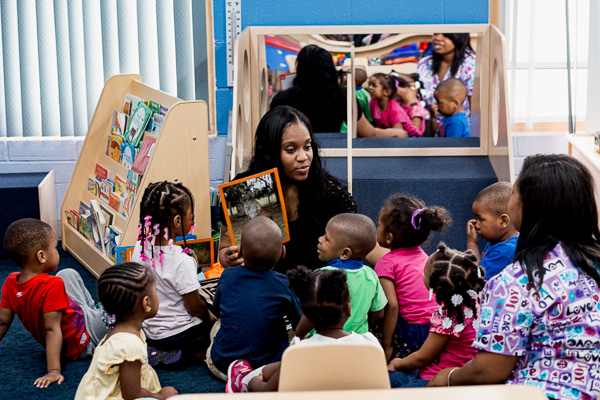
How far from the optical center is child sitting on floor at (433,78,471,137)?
4254 mm

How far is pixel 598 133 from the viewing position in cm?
384

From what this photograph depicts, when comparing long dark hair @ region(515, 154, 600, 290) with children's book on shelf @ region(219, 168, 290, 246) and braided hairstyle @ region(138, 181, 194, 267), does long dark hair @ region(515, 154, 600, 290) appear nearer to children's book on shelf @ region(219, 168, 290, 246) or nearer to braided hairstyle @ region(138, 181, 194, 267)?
children's book on shelf @ region(219, 168, 290, 246)

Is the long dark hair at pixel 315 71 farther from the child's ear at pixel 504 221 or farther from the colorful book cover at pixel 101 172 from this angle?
the child's ear at pixel 504 221

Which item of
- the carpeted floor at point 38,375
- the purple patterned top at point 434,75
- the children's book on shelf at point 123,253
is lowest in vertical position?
the carpeted floor at point 38,375

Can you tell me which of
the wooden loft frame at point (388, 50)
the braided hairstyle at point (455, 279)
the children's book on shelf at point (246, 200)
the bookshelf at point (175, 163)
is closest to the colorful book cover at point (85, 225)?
the bookshelf at point (175, 163)

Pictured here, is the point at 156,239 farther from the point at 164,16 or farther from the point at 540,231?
the point at 164,16

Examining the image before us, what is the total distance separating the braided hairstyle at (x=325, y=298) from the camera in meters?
2.04

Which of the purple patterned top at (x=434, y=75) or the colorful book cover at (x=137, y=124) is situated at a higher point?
the purple patterned top at (x=434, y=75)

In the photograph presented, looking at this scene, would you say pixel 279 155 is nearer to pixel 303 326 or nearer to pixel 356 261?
pixel 356 261

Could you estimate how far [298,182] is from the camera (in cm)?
299

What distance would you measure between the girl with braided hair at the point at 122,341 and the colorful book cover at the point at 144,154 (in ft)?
4.52

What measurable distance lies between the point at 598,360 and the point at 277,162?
1.51 meters

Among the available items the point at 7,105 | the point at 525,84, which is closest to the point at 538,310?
the point at 525,84

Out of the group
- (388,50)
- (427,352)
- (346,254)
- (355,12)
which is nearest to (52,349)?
(346,254)
